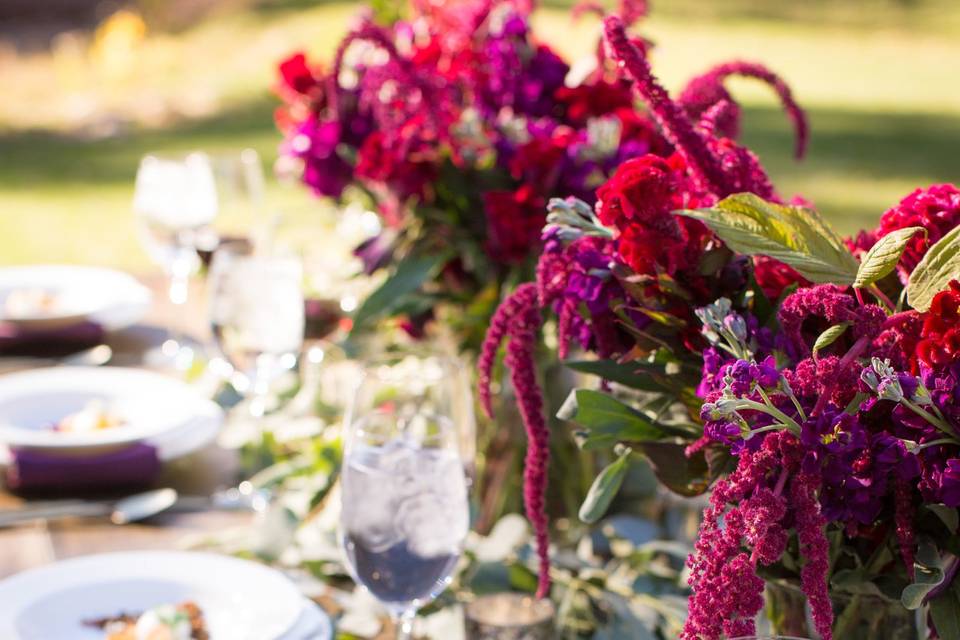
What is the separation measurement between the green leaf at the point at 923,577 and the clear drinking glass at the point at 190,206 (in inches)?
54.5

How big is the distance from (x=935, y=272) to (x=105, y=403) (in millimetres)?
1309

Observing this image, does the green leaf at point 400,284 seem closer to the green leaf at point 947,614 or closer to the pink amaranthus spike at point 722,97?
the pink amaranthus spike at point 722,97

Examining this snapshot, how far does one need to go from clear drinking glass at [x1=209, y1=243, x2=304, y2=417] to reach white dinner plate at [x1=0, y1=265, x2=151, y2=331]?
0.64m

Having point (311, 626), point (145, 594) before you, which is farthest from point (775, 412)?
point (145, 594)

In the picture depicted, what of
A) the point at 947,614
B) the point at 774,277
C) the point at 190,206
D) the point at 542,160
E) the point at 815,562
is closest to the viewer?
the point at 815,562

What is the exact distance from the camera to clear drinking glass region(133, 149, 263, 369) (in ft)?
6.88

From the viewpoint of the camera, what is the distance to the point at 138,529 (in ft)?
4.93

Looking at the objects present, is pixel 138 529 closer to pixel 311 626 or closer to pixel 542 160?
pixel 311 626

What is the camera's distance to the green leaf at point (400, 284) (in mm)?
1576

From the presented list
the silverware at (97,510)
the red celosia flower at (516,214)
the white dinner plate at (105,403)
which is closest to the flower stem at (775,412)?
the red celosia flower at (516,214)

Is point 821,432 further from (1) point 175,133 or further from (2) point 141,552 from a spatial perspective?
(1) point 175,133

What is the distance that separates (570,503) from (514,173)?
0.39 metres

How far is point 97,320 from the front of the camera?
2176 millimetres

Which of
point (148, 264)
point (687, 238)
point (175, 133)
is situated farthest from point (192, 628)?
point (175, 133)
